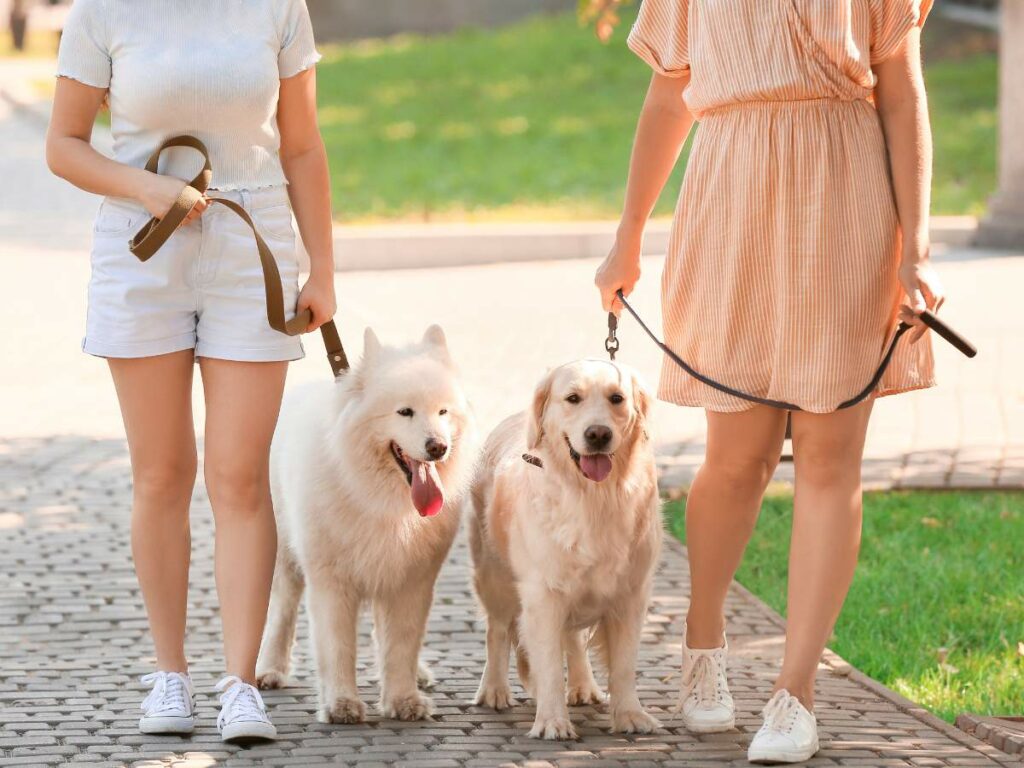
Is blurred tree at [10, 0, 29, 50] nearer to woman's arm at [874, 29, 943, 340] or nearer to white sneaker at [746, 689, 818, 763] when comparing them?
woman's arm at [874, 29, 943, 340]

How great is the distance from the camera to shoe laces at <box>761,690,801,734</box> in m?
4.56

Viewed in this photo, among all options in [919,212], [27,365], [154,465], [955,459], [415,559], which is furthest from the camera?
[27,365]

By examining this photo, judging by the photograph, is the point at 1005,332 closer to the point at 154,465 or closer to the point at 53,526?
the point at 53,526

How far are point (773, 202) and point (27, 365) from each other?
8222 millimetres

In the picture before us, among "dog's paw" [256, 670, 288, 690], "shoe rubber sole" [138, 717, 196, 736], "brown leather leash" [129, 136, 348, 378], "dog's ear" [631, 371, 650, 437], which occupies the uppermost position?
"brown leather leash" [129, 136, 348, 378]

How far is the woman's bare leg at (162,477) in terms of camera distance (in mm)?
4680

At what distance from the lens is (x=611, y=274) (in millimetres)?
5020

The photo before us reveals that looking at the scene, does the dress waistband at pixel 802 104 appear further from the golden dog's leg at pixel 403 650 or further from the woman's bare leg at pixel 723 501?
the golden dog's leg at pixel 403 650

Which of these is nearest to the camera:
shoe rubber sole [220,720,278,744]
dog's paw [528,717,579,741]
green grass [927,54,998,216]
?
shoe rubber sole [220,720,278,744]

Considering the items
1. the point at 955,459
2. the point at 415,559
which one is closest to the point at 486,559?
the point at 415,559

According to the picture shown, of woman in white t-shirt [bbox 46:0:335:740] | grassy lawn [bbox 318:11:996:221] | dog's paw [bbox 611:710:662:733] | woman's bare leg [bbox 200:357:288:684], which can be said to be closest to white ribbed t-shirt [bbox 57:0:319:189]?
woman in white t-shirt [bbox 46:0:335:740]

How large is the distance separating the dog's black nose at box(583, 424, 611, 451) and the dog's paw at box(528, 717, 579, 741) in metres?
0.84

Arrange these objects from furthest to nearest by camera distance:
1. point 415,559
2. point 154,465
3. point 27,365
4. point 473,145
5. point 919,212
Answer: point 473,145
point 27,365
point 415,559
point 154,465
point 919,212

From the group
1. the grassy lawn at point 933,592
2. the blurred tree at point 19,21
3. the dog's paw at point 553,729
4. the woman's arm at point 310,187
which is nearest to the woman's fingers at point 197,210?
the woman's arm at point 310,187
